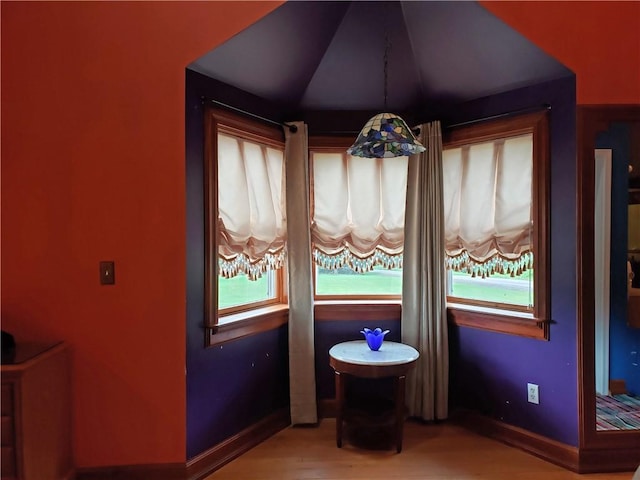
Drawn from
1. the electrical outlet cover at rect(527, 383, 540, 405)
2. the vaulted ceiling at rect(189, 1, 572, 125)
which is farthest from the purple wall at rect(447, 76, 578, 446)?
the vaulted ceiling at rect(189, 1, 572, 125)

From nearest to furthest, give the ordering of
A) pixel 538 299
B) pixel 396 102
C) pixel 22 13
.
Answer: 1. pixel 22 13
2. pixel 538 299
3. pixel 396 102

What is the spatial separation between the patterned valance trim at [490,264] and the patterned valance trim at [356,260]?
39cm

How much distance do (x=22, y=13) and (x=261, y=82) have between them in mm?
1239

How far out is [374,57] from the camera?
8.89 feet

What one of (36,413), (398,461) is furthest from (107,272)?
(398,461)

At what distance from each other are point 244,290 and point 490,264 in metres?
1.62

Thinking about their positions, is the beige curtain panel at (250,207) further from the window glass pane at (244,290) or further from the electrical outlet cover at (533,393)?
the electrical outlet cover at (533,393)

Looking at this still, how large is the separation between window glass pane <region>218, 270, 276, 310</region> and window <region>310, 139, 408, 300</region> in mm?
376

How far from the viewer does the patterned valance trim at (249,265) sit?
253 cm

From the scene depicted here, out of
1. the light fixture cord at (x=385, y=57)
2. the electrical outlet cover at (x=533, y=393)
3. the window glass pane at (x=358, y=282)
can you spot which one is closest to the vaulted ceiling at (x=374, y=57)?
the light fixture cord at (x=385, y=57)

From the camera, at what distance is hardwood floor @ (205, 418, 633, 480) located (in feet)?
7.55

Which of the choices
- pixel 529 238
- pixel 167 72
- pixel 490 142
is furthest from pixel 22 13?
pixel 529 238

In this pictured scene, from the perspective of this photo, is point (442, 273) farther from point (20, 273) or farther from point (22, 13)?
point (22, 13)

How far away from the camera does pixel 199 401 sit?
2.34 meters
